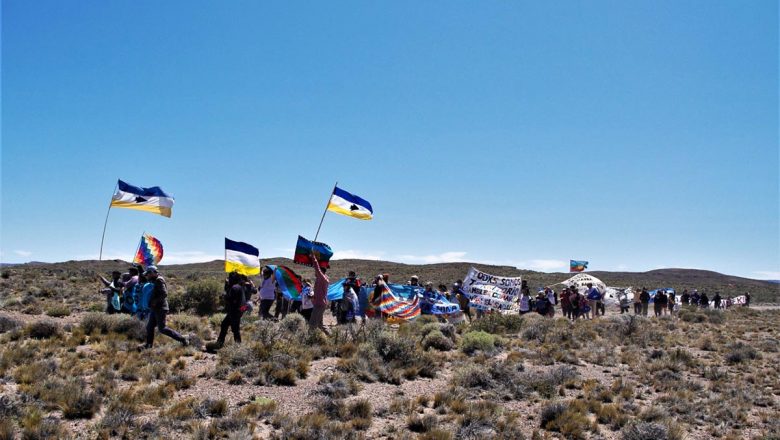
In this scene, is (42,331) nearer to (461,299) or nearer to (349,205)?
(349,205)

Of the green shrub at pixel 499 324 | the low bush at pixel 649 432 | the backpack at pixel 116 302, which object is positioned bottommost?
the low bush at pixel 649 432

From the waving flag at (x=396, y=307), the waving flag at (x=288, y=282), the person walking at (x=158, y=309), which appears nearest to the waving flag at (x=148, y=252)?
the waving flag at (x=288, y=282)

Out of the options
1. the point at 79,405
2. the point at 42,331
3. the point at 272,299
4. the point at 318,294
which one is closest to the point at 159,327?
the point at 42,331

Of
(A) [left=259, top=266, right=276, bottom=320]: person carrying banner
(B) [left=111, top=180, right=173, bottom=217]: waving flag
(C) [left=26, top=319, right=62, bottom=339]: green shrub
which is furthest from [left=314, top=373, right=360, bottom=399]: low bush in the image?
(B) [left=111, top=180, right=173, bottom=217]: waving flag

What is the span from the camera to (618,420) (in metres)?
8.59

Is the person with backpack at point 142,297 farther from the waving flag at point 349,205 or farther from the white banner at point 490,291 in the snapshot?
the white banner at point 490,291

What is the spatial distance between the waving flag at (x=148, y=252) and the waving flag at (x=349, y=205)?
539cm

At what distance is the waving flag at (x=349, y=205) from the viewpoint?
15.6m

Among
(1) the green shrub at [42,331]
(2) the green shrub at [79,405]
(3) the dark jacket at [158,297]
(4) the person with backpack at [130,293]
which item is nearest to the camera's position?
(2) the green shrub at [79,405]

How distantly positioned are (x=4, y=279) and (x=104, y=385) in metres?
31.4

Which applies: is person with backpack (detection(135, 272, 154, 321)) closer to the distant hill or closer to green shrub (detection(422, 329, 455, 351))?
green shrub (detection(422, 329, 455, 351))

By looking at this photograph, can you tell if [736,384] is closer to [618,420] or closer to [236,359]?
[618,420]

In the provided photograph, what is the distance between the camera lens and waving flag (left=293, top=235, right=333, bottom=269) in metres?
13.3

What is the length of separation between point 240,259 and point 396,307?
18.8 ft
